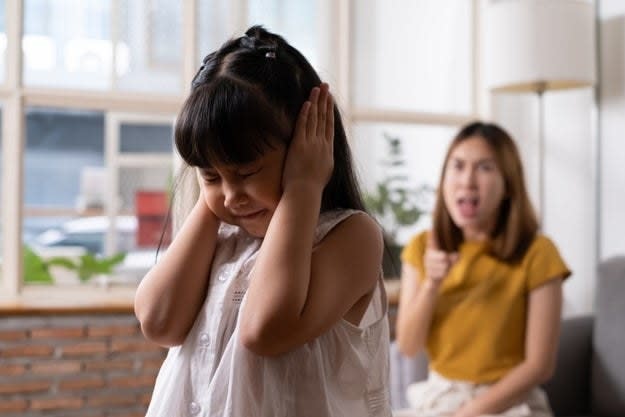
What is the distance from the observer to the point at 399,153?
14.3 feet

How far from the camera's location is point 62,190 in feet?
12.8

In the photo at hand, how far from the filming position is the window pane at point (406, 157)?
4.29 meters

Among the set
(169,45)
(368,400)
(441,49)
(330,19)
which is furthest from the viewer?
(441,49)

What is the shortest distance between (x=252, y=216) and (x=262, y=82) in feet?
0.57

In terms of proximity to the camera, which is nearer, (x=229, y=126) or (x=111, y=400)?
(x=229, y=126)

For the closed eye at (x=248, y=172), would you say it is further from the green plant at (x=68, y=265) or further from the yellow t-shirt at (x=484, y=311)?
the green plant at (x=68, y=265)

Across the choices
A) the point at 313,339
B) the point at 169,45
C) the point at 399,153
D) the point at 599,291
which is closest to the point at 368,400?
the point at 313,339

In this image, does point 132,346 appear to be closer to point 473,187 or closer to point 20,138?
point 20,138

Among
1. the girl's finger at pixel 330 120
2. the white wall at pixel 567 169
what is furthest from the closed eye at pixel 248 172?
the white wall at pixel 567 169

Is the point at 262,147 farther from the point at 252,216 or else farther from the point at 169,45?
the point at 169,45

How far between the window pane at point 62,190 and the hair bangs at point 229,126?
108 inches

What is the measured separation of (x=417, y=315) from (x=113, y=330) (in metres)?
1.41

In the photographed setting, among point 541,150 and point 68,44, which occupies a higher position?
point 68,44

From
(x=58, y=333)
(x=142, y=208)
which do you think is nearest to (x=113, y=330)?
→ (x=58, y=333)
